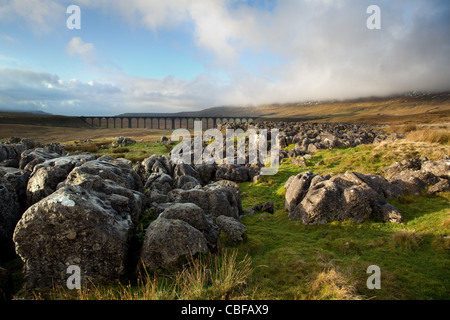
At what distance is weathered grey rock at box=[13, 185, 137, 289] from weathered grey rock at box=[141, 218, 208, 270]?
0.82 metres

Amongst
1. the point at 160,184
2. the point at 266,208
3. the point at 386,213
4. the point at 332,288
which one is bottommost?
the point at 266,208

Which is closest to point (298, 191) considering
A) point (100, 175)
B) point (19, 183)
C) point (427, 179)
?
point (427, 179)

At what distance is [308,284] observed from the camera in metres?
7.11

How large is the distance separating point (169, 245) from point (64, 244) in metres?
3.04

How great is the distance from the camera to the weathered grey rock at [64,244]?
6.99m

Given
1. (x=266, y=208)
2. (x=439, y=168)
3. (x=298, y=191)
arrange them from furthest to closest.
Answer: (x=439, y=168), (x=266, y=208), (x=298, y=191)

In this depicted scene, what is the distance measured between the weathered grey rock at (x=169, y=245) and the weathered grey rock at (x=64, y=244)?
→ 824mm

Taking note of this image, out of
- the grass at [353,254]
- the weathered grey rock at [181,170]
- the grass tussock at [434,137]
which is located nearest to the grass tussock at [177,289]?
the grass at [353,254]

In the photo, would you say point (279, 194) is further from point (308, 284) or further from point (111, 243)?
point (111, 243)

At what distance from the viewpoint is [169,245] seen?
770 cm

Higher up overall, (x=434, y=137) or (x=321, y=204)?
(x=434, y=137)

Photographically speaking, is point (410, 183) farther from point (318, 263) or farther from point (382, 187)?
point (318, 263)

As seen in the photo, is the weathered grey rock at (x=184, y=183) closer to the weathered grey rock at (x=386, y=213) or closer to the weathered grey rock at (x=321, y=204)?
the weathered grey rock at (x=321, y=204)
